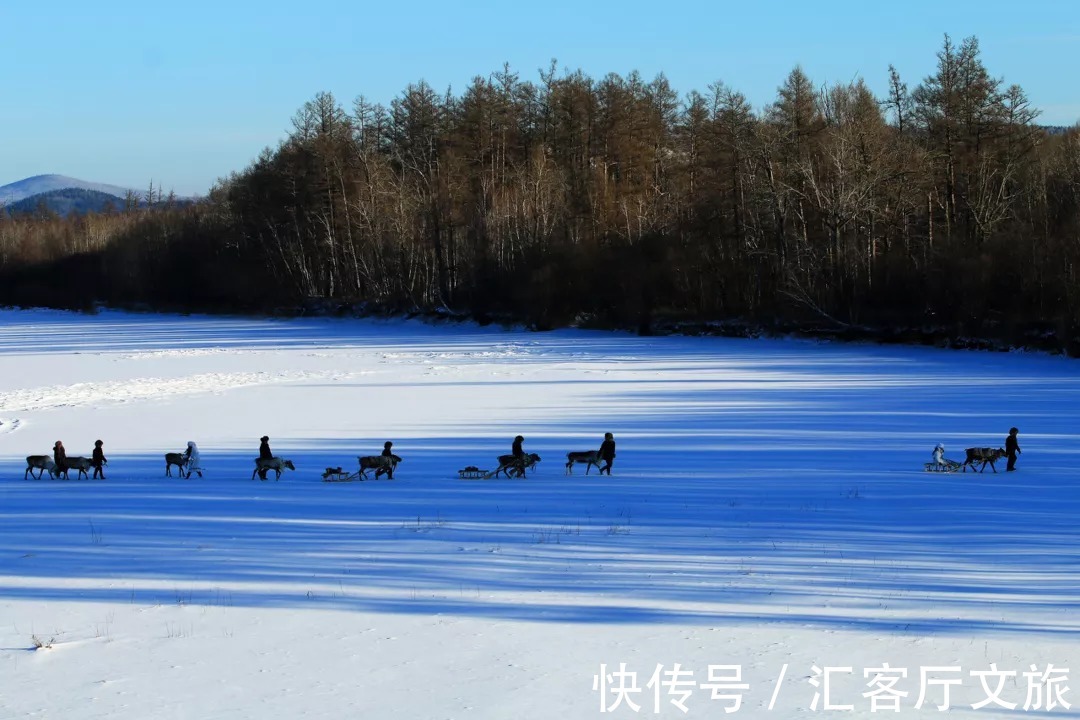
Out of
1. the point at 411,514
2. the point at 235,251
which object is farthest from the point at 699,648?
the point at 235,251

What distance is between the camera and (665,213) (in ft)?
213

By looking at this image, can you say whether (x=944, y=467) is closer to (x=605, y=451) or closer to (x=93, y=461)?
(x=605, y=451)

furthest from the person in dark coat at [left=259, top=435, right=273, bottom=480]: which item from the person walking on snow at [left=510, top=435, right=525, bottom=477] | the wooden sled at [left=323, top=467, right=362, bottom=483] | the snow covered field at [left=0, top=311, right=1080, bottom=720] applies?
the person walking on snow at [left=510, top=435, right=525, bottom=477]

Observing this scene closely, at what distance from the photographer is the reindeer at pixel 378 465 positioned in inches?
664

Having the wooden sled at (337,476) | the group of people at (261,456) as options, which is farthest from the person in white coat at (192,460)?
the wooden sled at (337,476)

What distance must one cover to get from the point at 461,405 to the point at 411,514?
47.3 feet

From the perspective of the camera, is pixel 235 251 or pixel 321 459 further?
pixel 235 251

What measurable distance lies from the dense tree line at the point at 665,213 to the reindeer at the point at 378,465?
34213 mm

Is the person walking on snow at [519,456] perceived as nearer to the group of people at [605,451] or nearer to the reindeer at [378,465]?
the group of people at [605,451]

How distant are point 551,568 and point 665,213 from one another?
5648 centimetres

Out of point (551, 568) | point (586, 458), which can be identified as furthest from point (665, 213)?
point (551, 568)

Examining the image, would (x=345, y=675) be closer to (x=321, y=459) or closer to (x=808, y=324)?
(x=321, y=459)

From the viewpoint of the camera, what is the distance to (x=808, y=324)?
178 feet

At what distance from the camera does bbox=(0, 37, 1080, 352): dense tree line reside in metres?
49.0
